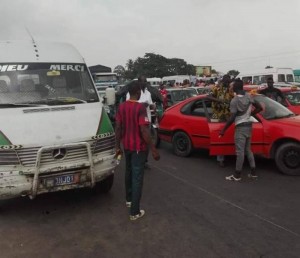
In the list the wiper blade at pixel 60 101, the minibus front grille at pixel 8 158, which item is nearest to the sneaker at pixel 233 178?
the wiper blade at pixel 60 101

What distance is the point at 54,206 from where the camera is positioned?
567cm

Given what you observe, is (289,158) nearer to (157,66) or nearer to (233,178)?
(233,178)

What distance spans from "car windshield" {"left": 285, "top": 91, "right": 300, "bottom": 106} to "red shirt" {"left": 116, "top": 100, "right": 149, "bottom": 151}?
6.26m

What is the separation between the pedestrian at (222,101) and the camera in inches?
296

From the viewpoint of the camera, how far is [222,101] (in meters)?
7.55

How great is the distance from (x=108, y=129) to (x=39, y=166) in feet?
3.68

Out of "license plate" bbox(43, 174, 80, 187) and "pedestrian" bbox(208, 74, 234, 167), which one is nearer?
"license plate" bbox(43, 174, 80, 187)

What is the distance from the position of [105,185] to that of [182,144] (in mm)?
3210

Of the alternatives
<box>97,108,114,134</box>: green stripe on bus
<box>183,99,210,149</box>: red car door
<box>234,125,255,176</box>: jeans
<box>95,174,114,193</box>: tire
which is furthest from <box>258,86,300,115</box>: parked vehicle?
<box>97,108,114,134</box>: green stripe on bus

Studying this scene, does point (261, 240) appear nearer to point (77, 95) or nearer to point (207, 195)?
point (207, 195)

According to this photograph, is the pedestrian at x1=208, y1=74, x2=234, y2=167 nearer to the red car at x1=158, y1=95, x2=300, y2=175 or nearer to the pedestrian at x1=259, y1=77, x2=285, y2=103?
the red car at x1=158, y1=95, x2=300, y2=175

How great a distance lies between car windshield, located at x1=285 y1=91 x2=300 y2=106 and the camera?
32.9ft

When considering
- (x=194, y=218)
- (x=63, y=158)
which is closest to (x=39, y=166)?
(x=63, y=158)

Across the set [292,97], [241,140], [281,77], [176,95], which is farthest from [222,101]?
[281,77]
